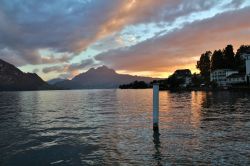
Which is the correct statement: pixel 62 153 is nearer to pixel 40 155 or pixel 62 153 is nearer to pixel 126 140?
pixel 40 155

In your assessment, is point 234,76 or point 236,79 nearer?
point 236,79

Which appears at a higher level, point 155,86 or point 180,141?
point 155,86

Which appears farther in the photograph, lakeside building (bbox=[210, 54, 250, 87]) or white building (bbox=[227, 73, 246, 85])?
white building (bbox=[227, 73, 246, 85])

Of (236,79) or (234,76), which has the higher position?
(234,76)

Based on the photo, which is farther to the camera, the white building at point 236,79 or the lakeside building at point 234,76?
the white building at point 236,79

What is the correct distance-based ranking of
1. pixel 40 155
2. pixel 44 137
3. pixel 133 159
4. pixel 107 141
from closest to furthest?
pixel 133 159, pixel 40 155, pixel 107 141, pixel 44 137

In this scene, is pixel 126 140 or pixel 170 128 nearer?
pixel 126 140

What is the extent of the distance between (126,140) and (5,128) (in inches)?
626

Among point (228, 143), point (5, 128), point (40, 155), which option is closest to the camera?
point (40, 155)

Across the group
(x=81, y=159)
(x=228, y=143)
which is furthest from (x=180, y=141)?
(x=81, y=159)

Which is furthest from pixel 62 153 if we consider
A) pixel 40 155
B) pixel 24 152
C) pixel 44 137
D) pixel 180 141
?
pixel 180 141

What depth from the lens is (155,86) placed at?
26.9 meters

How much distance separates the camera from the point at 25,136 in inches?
1027

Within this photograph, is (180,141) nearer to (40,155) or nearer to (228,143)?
(228,143)
